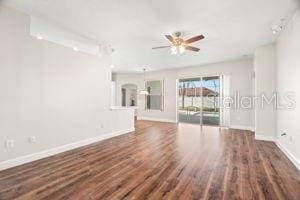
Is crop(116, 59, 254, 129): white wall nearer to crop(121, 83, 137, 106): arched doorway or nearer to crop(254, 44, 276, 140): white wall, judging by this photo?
crop(121, 83, 137, 106): arched doorway

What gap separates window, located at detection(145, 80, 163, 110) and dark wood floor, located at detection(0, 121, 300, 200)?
5.48 metres

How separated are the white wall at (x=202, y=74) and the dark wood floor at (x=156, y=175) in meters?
3.00

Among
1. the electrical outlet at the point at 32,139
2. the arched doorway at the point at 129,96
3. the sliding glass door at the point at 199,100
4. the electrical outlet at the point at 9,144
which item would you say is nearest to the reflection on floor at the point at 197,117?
the sliding glass door at the point at 199,100

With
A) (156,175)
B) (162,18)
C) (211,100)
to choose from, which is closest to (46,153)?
(156,175)

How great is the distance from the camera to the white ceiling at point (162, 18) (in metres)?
2.82

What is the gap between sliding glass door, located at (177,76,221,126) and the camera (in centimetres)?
773

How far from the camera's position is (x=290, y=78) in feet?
11.4

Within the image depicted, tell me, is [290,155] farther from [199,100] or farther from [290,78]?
[199,100]

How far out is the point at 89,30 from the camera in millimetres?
3953

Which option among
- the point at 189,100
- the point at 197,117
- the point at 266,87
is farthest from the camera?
the point at 197,117

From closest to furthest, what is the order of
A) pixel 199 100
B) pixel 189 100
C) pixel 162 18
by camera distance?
pixel 162 18 < pixel 199 100 < pixel 189 100

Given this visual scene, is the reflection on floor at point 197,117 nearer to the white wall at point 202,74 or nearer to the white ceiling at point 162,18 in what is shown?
the white wall at point 202,74

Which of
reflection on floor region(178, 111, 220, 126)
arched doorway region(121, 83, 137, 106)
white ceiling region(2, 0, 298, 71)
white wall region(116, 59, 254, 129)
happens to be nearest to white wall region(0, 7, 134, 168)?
white ceiling region(2, 0, 298, 71)

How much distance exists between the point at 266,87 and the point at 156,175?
4.36 meters
